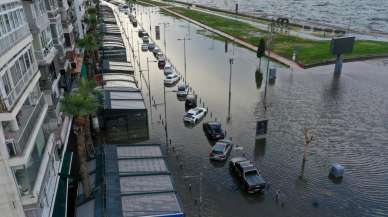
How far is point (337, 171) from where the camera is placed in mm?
39000

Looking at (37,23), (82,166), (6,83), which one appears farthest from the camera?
(37,23)

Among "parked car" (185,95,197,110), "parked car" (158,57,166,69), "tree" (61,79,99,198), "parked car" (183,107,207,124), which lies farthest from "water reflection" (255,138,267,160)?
"parked car" (158,57,166,69)

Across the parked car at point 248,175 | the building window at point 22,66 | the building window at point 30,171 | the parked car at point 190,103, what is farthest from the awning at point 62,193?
the parked car at point 190,103

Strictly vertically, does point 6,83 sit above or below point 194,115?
above

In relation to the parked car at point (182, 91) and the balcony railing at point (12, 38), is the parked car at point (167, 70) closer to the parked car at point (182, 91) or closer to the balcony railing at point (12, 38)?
the parked car at point (182, 91)

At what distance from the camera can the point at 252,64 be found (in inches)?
3403

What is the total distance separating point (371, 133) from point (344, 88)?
21.1 meters

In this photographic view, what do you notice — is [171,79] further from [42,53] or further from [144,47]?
[42,53]

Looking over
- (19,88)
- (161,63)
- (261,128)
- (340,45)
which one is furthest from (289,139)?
(161,63)

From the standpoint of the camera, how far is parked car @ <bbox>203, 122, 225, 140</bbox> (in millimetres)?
47906

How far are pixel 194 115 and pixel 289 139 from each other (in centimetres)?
1565

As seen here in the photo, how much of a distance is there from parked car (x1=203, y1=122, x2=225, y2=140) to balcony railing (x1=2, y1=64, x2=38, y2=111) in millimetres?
26535

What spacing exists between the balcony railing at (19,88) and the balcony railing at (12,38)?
2.80m

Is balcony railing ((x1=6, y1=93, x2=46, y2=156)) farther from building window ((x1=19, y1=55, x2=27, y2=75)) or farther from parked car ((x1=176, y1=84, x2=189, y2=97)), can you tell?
parked car ((x1=176, y1=84, x2=189, y2=97))
